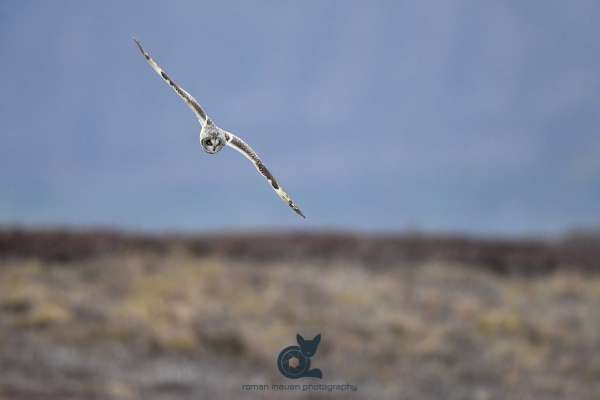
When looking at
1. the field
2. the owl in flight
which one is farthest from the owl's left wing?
the field

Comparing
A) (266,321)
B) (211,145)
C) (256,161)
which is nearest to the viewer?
(211,145)

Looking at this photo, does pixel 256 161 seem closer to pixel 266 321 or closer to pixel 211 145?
pixel 211 145

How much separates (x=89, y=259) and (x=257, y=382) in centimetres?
612

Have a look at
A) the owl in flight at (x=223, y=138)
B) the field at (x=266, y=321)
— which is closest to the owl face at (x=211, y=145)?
the owl in flight at (x=223, y=138)

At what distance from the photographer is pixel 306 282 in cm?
1430

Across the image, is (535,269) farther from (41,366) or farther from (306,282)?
(41,366)

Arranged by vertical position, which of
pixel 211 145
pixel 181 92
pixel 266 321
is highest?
pixel 266 321

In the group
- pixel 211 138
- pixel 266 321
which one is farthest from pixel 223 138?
pixel 266 321

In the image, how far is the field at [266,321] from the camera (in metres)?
10.7

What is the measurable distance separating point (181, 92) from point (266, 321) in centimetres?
1171

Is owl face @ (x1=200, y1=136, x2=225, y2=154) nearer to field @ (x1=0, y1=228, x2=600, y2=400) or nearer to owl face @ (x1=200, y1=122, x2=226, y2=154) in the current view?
owl face @ (x1=200, y1=122, x2=226, y2=154)

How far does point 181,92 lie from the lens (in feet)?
3.77

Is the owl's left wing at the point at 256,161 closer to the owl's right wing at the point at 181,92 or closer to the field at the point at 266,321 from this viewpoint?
the owl's right wing at the point at 181,92

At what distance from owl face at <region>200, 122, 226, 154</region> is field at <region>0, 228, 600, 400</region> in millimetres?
9039
